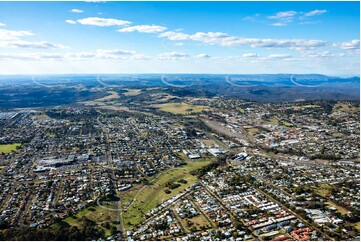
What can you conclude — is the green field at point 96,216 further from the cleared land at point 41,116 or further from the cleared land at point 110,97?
the cleared land at point 110,97

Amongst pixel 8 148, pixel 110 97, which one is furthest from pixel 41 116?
pixel 110 97

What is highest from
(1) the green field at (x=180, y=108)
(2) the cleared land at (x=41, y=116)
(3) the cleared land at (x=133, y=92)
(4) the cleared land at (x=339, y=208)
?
(3) the cleared land at (x=133, y=92)

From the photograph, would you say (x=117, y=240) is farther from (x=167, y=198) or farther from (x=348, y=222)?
(x=348, y=222)

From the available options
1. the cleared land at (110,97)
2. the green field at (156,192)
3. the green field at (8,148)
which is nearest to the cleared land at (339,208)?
the green field at (156,192)

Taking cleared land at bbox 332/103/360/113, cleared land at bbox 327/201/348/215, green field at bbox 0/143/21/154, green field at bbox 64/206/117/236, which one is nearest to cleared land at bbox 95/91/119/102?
green field at bbox 0/143/21/154

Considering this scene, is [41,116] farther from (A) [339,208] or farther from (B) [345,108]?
(B) [345,108]

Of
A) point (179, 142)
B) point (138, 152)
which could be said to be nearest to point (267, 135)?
point (179, 142)
